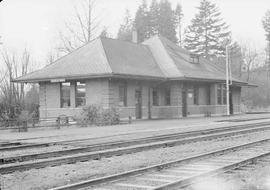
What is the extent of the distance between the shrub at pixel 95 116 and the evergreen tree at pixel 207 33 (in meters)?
50.9

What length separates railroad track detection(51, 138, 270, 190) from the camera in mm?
8492

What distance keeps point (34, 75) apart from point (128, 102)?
770 cm

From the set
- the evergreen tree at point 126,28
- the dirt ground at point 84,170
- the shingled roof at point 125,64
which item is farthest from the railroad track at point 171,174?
the evergreen tree at point 126,28

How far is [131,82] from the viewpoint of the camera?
35.1 meters

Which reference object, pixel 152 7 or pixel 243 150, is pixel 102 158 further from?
pixel 152 7

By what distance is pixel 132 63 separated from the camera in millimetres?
37188

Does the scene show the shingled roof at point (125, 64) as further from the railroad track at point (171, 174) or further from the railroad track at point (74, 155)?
the railroad track at point (171, 174)

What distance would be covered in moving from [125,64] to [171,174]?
86.5 feet

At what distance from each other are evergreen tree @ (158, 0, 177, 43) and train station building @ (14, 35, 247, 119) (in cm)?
3407

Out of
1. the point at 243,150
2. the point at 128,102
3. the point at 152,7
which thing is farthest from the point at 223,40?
the point at 243,150

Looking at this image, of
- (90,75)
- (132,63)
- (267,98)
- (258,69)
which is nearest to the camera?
(90,75)

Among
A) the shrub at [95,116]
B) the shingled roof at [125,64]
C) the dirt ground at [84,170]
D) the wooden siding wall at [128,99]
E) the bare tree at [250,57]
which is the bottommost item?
the dirt ground at [84,170]

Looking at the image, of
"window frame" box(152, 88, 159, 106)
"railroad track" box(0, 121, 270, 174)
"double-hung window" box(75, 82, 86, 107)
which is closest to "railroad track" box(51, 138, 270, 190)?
"railroad track" box(0, 121, 270, 174)

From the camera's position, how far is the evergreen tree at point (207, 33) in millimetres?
78250
